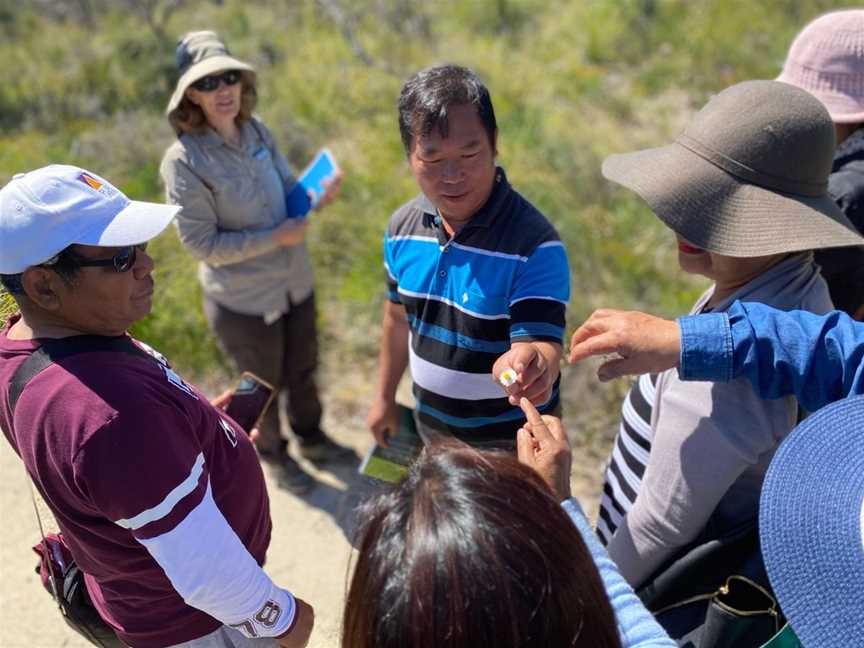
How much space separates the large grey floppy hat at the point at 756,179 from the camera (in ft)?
4.77

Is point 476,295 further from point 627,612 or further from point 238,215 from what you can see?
point 238,215

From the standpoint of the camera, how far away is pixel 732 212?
1512 mm

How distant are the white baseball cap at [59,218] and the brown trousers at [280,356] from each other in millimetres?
1557

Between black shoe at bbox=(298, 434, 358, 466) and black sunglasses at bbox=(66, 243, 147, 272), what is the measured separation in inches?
81.1

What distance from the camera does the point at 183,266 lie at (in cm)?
423

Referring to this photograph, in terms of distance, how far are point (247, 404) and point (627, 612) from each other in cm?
120

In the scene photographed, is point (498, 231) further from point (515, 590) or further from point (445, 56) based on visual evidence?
point (445, 56)

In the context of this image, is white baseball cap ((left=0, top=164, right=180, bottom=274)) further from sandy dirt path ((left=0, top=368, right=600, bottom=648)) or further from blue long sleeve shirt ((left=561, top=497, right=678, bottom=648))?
sandy dirt path ((left=0, top=368, right=600, bottom=648))

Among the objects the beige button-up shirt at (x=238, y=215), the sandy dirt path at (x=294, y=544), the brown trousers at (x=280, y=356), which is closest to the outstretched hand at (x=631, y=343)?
the sandy dirt path at (x=294, y=544)

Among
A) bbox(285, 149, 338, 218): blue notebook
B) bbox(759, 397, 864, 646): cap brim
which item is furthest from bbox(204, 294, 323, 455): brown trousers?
bbox(759, 397, 864, 646): cap brim

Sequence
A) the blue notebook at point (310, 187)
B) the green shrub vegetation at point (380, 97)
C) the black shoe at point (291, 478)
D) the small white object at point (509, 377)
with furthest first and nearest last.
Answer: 1. the green shrub vegetation at point (380, 97)
2. the black shoe at point (291, 478)
3. the blue notebook at point (310, 187)
4. the small white object at point (509, 377)

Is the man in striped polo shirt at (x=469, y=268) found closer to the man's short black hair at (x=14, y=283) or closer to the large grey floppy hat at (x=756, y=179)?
the large grey floppy hat at (x=756, y=179)

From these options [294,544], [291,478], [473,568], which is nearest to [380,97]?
[291,478]

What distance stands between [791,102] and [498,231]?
0.75 meters
